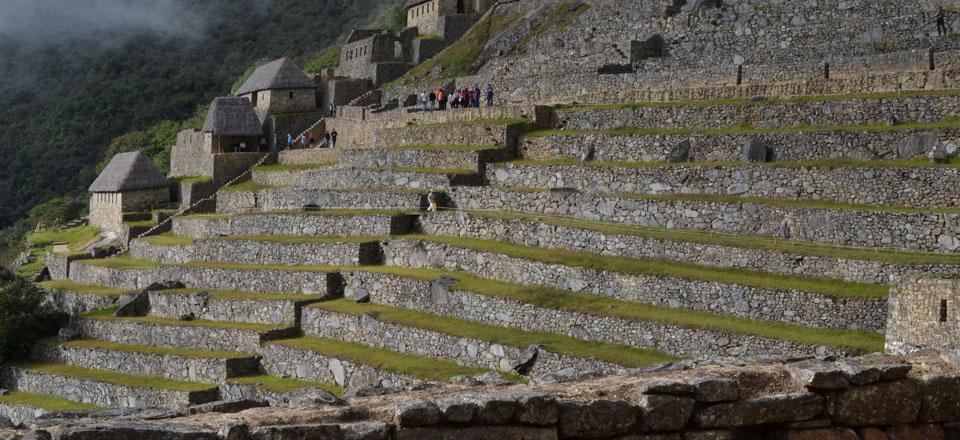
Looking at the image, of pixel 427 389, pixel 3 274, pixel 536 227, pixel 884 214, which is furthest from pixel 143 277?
pixel 427 389

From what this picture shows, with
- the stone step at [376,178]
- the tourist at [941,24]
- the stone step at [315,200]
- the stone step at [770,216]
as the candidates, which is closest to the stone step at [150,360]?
the stone step at [315,200]

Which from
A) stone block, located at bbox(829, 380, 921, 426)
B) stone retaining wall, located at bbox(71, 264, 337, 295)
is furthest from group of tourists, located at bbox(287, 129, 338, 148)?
stone block, located at bbox(829, 380, 921, 426)

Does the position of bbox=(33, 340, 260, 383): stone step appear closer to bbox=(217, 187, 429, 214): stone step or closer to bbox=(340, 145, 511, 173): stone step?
bbox=(217, 187, 429, 214): stone step

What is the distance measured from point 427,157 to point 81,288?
12761 mm

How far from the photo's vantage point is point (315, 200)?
40.5 m

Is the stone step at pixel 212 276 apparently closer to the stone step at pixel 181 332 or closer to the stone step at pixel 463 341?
the stone step at pixel 181 332

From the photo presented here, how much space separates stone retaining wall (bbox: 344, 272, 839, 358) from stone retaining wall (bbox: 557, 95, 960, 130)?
734 cm

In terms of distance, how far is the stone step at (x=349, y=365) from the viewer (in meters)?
26.9

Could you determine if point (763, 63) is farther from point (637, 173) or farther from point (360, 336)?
point (360, 336)

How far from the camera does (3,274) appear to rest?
43500mm

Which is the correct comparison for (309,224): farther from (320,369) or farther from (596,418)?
(596,418)

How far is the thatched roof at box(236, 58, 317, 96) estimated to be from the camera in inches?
2165

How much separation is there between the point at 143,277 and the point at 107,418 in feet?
103

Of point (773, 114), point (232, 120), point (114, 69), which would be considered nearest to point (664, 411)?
point (773, 114)
